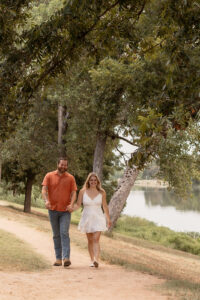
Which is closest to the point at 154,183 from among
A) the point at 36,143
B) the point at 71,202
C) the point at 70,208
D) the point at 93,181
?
the point at 36,143

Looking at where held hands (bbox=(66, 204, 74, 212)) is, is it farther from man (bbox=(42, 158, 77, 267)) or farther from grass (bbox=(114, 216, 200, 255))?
grass (bbox=(114, 216, 200, 255))

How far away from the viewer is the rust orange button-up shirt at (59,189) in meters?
8.73

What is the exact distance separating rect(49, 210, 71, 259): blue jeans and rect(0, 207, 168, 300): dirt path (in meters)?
0.39

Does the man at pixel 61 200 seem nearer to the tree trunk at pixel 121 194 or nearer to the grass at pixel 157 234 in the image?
the tree trunk at pixel 121 194

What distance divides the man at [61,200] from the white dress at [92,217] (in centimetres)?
30

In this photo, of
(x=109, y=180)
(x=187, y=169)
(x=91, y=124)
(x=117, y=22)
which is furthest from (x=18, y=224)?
(x=109, y=180)

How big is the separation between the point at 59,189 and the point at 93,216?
858mm

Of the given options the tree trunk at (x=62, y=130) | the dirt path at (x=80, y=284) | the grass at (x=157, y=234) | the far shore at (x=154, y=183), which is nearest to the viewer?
the dirt path at (x=80, y=284)

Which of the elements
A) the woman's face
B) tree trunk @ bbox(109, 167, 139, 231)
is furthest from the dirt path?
tree trunk @ bbox(109, 167, 139, 231)

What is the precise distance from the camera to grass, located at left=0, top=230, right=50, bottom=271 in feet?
28.6

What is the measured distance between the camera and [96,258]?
889 centimetres

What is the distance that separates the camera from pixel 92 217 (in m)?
8.87

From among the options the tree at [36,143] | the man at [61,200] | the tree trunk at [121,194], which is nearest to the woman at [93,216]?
the man at [61,200]

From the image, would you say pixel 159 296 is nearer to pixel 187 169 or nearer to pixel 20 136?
pixel 187 169
